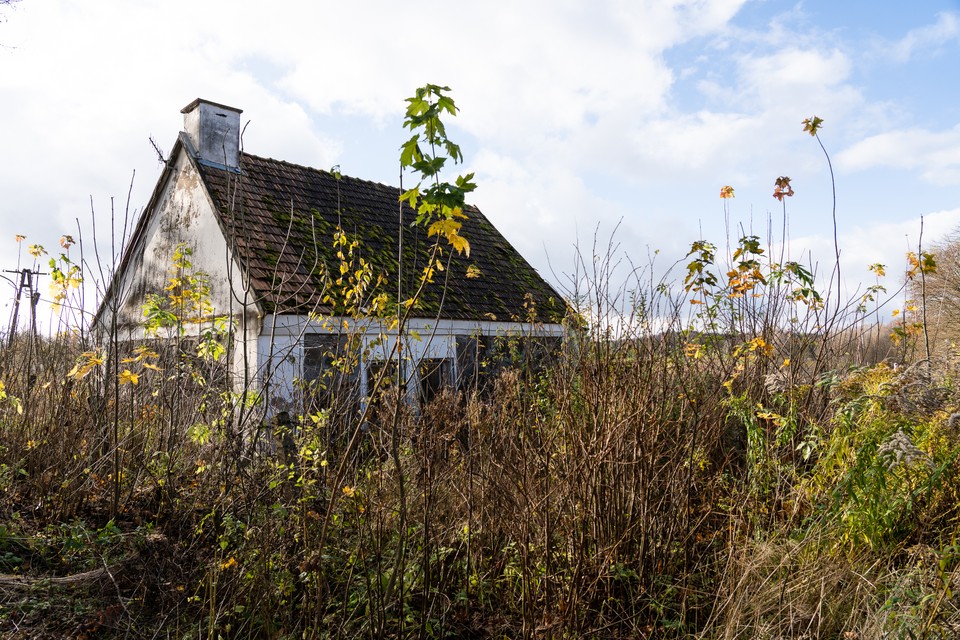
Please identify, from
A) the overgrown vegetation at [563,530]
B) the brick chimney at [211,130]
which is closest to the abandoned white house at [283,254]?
the brick chimney at [211,130]

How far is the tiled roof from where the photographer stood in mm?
8836

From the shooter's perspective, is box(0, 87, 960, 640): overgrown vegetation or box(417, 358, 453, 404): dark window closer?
box(0, 87, 960, 640): overgrown vegetation

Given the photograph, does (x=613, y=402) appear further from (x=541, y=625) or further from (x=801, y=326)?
(x=801, y=326)

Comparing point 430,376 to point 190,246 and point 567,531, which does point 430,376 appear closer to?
point 190,246

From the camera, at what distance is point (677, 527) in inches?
155

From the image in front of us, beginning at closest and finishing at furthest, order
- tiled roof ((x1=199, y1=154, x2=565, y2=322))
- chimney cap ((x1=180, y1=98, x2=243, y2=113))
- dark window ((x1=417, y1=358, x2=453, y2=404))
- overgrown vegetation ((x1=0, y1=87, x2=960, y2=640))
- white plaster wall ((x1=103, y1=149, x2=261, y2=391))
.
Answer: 1. overgrown vegetation ((x1=0, y1=87, x2=960, y2=640))
2. dark window ((x1=417, y1=358, x2=453, y2=404))
3. white plaster wall ((x1=103, y1=149, x2=261, y2=391))
4. tiled roof ((x1=199, y1=154, x2=565, y2=322))
5. chimney cap ((x1=180, y1=98, x2=243, y2=113))

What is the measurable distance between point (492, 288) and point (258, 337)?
5127 mm

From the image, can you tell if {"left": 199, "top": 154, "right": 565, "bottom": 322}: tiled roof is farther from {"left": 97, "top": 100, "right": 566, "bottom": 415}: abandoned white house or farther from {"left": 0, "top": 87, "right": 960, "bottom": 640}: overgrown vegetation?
{"left": 0, "top": 87, "right": 960, "bottom": 640}: overgrown vegetation

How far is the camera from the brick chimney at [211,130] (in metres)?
9.95

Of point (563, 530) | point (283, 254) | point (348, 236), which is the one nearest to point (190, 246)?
point (283, 254)

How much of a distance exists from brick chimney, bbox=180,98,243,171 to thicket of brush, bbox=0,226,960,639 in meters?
6.40

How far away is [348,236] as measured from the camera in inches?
360

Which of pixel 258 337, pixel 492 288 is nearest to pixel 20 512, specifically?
pixel 258 337

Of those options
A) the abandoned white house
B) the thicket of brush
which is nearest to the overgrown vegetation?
the thicket of brush
